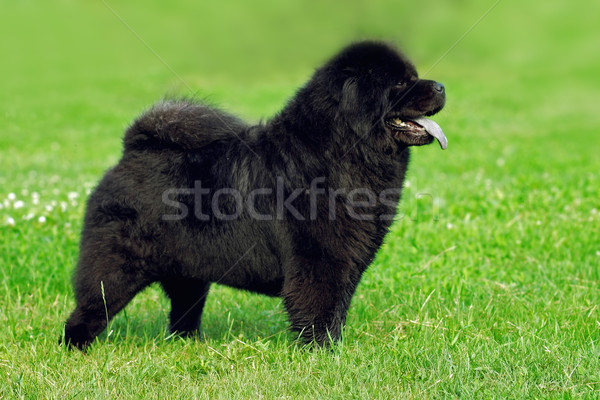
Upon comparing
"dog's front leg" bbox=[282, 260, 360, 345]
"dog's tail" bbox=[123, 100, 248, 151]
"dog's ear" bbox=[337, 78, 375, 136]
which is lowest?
"dog's front leg" bbox=[282, 260, 360, 345]

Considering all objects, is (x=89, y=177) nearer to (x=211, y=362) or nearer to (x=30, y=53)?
(x=211, y=362)

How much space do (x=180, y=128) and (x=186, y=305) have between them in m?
1.36

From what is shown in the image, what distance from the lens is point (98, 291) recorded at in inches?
155

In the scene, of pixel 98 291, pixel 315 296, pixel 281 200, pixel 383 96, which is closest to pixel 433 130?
pixel 383 96

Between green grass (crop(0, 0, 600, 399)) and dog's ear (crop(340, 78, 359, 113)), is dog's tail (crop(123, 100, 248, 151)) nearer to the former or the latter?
green grass (crop(0, 0, 600, 399))

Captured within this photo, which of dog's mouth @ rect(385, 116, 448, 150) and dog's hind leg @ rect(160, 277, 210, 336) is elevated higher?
dog's mouth @ rect(385, 116, 448, 150)

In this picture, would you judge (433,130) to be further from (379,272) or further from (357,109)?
(379,272)

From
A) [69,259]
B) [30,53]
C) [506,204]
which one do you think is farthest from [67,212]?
[30,53]

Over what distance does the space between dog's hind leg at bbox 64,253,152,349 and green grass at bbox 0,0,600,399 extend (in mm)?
141

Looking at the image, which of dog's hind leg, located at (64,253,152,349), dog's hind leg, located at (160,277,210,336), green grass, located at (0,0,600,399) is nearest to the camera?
green grass, located at (0,0,600,399)

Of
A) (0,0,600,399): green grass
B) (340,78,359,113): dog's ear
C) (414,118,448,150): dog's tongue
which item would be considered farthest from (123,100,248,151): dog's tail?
(414,118,448,150): dog's tongue

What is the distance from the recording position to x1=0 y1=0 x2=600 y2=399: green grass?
3.46 metres

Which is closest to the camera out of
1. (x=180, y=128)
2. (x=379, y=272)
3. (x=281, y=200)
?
(x=281, y=200)

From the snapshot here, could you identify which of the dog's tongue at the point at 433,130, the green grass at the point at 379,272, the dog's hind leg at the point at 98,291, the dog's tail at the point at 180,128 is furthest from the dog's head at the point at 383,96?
the dog's hind leg at the point at 98,291
